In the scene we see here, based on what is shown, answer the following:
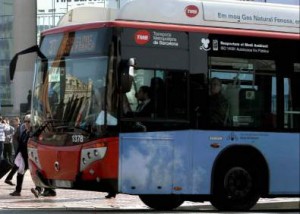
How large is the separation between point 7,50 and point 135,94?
43.2m

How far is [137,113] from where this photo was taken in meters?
10.8

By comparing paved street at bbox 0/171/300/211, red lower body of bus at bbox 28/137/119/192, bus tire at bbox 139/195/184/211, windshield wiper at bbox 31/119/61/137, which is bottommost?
paved street at bbox 0/171/300/211

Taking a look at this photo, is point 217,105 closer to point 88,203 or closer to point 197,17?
point 197,17

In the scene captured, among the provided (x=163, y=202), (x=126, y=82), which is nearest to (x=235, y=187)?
(x=163, y=202)

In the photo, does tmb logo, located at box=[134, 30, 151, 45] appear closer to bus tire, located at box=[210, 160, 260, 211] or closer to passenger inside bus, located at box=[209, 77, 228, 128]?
passenger inside bus, located at box=[209, 77, 228, 128]

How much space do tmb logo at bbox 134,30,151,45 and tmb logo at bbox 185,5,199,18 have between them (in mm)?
879

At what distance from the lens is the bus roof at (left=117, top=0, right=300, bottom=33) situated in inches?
442

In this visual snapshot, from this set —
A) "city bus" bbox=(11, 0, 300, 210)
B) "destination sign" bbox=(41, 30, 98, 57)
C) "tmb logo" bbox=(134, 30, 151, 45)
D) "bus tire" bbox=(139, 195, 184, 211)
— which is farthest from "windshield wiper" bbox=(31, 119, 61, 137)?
"bus tire" bbox=(139, 195, 184, 211)

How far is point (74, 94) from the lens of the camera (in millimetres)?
11016

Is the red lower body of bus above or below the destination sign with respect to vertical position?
below

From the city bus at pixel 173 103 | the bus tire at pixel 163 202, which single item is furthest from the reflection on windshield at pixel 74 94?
the bus tire at pixel 163 202

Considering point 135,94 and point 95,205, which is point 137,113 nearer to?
point 135,94

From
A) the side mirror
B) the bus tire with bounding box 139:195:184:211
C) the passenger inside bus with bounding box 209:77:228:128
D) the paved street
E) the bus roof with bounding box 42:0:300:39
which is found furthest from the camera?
the paved street

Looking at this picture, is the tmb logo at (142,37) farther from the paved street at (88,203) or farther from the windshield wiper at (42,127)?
the paved street at (88,203)
